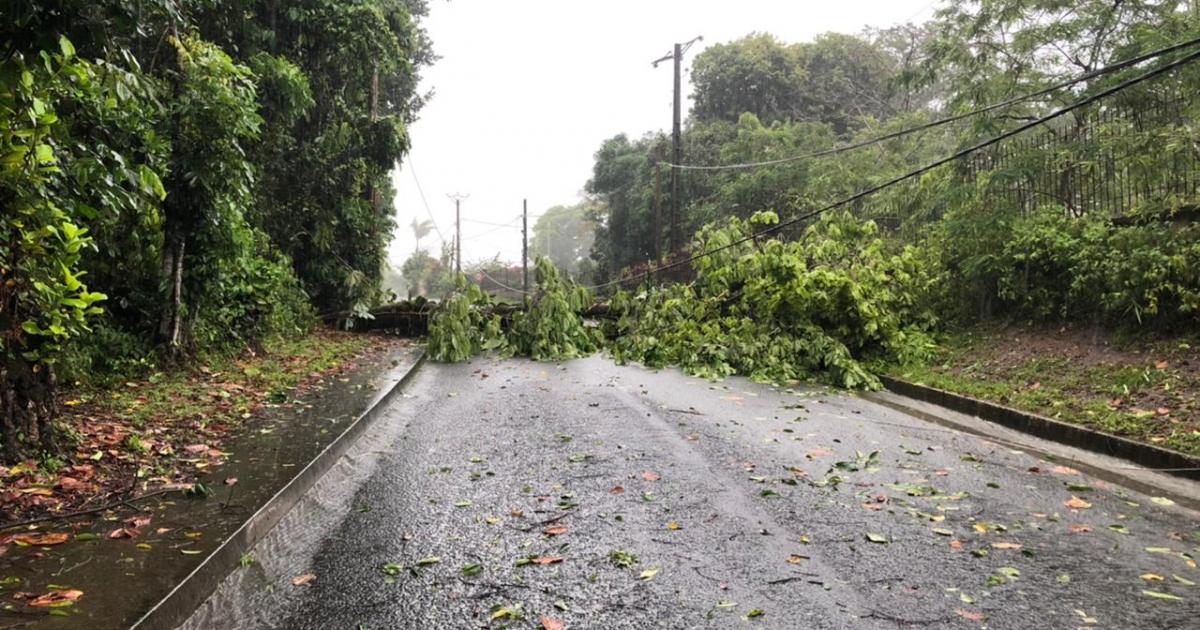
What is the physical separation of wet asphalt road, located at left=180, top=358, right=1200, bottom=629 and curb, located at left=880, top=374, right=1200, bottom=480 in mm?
889

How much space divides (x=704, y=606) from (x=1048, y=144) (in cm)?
1094

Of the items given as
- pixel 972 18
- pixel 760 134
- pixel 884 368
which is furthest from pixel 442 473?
pixel 760 134

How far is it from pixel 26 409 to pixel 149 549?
7.29 ft

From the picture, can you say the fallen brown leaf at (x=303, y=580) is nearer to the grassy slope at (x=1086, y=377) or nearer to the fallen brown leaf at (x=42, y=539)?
the fallen brown leaf at (x=42, y=539)

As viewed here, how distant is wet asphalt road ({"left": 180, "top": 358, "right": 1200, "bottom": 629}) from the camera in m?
3.50

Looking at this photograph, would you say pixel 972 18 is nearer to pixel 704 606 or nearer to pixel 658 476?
pixel 658 476

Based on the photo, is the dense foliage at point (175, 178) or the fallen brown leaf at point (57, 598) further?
the dense foliage at point (175, 178)

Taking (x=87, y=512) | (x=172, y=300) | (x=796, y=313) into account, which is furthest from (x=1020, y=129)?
(x=172, y=300)

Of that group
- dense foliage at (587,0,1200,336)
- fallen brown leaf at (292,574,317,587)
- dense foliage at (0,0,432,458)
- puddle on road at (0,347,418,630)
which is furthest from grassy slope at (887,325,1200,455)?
dense foliage at (0,0,432,458)

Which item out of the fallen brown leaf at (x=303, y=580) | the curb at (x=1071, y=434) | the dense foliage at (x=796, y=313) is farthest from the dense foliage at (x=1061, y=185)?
the fallen brown leaf at (x=303, y=580)

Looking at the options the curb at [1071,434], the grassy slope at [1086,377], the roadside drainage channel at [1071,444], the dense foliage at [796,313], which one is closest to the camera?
the roadside drainage channel at [1071,444]

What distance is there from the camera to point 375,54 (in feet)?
58.6

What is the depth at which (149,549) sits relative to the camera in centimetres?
392

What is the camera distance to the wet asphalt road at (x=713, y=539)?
3500 millimetres
